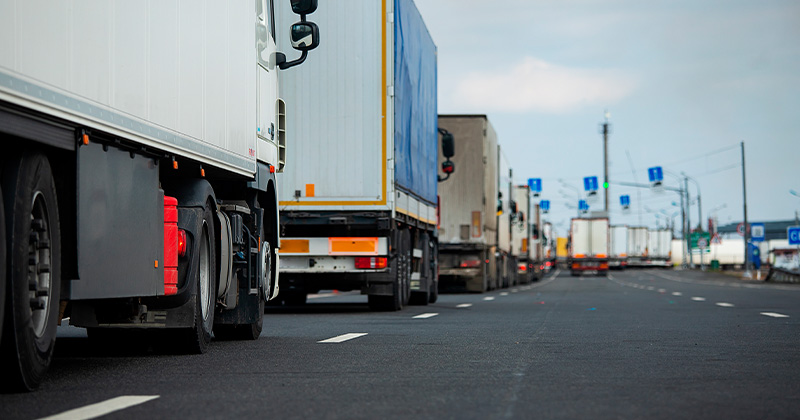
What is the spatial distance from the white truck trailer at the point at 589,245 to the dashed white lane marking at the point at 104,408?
73201 millimetres

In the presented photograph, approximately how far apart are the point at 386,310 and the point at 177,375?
11.8 m

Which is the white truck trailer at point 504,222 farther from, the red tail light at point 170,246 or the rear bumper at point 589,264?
the rear bumper at point 589,264

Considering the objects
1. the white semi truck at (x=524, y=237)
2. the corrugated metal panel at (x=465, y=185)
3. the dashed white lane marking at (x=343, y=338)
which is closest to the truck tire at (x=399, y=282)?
the dashed white lane marking at (x=343, y=338)

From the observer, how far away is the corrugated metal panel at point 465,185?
111 ft

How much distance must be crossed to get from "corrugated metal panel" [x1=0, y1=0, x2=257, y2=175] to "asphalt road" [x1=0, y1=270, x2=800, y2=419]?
58.3 inches

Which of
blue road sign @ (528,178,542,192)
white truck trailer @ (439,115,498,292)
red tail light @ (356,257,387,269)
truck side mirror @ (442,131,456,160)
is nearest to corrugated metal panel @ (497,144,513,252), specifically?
white truck trailer @ (439,115,498,292)

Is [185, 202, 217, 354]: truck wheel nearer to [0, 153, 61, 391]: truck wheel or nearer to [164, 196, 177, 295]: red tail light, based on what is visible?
[164, 196, 177, 295]: red tail light

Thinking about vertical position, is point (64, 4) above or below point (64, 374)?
above

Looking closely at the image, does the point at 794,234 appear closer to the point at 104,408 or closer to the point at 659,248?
the point at 659,248

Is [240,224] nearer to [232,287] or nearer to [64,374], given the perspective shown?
[232,287]

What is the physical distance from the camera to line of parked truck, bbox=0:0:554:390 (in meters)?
6.25

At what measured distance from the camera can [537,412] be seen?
5.92 meters

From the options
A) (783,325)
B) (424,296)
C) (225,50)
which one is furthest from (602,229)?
(225,50)

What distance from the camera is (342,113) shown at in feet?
58.9
